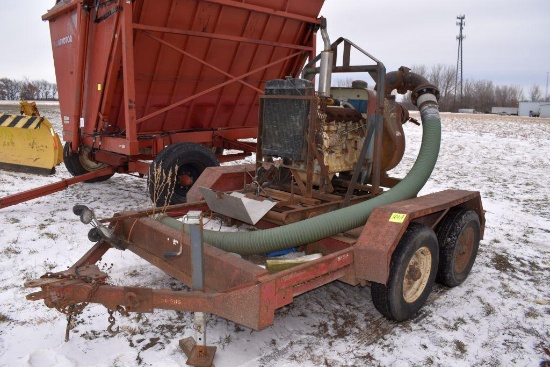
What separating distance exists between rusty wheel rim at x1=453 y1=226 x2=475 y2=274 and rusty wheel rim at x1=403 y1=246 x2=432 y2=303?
2.02 feet

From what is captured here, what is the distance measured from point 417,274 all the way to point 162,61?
15.0 feet

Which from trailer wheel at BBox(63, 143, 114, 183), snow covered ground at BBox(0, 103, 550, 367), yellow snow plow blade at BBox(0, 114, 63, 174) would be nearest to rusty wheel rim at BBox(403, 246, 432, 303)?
snow covered ground at BBox(0, 103, 550, 367)

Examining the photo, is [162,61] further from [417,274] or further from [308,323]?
[417,274]

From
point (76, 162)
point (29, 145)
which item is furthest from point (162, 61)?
point (29, 145)

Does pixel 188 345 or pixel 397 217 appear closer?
pixel 188 345

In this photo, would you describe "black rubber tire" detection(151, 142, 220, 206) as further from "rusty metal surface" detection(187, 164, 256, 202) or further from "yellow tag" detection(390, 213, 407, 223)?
"yellow tag" detection(390, 213, 407, 223)

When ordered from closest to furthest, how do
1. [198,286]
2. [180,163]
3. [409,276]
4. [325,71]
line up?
[198,286], [409,276], [325,71], [180,163]

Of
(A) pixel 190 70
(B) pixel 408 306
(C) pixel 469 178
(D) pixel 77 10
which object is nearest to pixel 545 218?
(C) pixel 469 178

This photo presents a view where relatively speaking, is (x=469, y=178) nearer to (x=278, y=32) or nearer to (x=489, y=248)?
(x=489, y=248)

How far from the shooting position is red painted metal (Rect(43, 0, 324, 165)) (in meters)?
5.93

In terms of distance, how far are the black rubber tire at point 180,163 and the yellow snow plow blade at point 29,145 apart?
2.38 metres

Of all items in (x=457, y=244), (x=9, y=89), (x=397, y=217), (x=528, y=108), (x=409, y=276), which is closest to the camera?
(x=397, y=217)

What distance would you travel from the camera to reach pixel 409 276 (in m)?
3.74

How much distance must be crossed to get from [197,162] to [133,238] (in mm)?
2791
